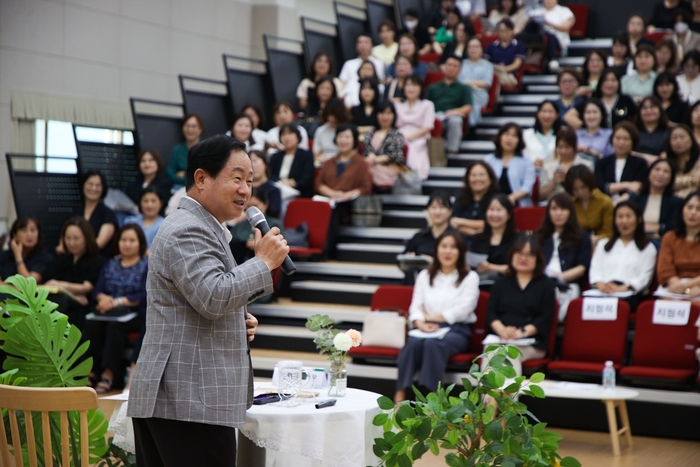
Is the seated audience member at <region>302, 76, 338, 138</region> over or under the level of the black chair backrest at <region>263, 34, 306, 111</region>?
under

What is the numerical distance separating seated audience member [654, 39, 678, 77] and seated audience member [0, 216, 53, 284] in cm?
604

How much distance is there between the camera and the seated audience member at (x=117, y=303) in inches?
264

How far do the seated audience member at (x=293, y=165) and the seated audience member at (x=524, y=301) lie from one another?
2681 mm

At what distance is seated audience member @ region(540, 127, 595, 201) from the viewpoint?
7.25 meters

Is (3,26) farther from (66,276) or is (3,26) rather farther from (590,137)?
(590,137)

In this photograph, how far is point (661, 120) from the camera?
297 inches

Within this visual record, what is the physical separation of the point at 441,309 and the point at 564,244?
106 cm

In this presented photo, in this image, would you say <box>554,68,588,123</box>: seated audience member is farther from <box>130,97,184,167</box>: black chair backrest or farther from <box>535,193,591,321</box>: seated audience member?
<box>130,97,184,167</box>: black chair backrest

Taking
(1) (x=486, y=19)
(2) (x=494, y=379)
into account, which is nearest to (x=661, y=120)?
(1) (x=486, y=19)

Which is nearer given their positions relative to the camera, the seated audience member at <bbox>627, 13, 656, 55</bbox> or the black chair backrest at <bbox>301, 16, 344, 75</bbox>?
the seated audience member at <bbox>627, 13, 656, 55</bbox>

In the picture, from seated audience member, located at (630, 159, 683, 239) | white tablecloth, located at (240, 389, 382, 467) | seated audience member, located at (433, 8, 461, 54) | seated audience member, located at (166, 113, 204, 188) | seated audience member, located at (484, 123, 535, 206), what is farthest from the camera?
seated audience member, located at (433, 8, 461, 54)

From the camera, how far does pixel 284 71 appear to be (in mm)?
9797

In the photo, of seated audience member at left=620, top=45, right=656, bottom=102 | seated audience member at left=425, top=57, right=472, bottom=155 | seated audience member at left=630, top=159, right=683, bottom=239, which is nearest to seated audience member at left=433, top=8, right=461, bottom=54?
seated audience member at left=425, top=57, right=472, bottom=155

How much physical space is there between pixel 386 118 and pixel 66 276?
3230 millimetres
